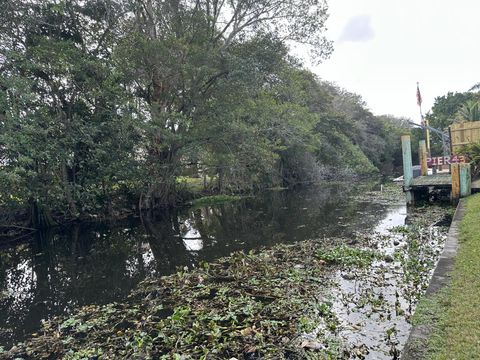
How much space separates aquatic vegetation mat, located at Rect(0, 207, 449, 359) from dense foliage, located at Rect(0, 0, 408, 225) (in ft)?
23.9

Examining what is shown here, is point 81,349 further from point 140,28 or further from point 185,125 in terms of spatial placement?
point 140,28

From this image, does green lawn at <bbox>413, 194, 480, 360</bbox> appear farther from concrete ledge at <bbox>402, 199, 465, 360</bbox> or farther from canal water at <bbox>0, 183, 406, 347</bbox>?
canal water at <bbox>0, 183, 406, 347</bbox>

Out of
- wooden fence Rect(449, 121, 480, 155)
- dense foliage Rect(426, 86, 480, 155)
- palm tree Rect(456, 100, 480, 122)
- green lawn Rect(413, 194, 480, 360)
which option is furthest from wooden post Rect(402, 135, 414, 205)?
dense foliage Rect(426, 86, 480, 155)

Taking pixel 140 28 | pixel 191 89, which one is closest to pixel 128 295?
pixel 191 89

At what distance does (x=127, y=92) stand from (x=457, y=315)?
45.9 ft

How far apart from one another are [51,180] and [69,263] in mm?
5839

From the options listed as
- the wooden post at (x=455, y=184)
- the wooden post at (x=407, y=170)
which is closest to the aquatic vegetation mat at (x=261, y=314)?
the wooden post at (x=455, y=184)

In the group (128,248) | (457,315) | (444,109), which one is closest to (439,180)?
(457,315)

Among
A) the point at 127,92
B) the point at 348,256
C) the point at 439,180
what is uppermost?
the point at 127,92

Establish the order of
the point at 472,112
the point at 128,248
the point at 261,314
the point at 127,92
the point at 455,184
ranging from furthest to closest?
the point at 472,112, the point at 127,92, the point at 455,184, the point at 128,248, the point at 261,314

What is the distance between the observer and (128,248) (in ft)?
31.3

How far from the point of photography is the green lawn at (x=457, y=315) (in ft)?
9.12

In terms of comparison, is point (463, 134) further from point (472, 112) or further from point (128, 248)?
point (128, 248)

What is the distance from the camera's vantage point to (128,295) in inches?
221
